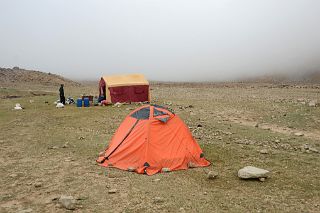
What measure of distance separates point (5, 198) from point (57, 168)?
2.36 metres

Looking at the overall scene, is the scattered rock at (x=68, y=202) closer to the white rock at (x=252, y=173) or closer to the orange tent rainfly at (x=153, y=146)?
the orange tent rainfly at (x=153, y=146)

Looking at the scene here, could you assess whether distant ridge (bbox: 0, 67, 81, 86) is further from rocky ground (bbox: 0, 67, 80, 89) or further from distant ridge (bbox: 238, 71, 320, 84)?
distant ridge (bbox: 238, 71, 320, 84)

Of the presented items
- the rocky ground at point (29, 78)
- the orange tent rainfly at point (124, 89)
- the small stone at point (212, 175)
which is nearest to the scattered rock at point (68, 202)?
the small stone at point (212, 175)

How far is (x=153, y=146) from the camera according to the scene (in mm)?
10531

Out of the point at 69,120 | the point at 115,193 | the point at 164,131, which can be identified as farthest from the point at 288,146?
the point at 69,120

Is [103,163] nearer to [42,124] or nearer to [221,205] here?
[221,205]

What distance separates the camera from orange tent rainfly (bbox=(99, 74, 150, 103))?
2642 centimetres

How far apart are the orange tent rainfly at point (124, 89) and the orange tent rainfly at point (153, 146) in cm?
1506

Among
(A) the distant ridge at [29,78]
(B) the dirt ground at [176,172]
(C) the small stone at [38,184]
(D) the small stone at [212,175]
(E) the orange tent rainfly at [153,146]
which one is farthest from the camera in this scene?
(A) the distant ridge at [29,78]

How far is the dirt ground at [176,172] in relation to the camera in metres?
7.93

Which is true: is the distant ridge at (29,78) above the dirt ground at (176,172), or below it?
above

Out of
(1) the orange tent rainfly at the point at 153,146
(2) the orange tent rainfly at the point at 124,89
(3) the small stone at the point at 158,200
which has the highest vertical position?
(2) the orange tent rainfly at the point at 124,89

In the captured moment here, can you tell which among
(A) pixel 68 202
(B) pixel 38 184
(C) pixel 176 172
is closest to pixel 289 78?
(C) pixel 176 172

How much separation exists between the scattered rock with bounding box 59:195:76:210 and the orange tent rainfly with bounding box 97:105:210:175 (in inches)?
99.1
